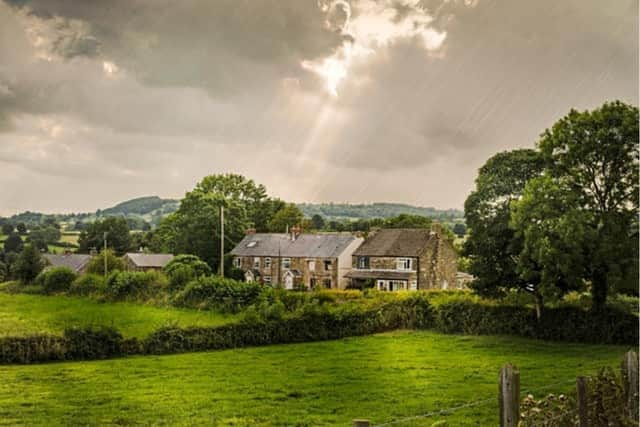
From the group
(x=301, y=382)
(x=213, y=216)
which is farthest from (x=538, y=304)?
(x=213, y=216)

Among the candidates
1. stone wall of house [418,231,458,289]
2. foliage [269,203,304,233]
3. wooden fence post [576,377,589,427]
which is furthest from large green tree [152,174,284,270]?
wooden fence post [576,377,589,427]

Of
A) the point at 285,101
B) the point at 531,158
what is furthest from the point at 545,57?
the point at 285,101

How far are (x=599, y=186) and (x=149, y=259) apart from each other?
470 cm

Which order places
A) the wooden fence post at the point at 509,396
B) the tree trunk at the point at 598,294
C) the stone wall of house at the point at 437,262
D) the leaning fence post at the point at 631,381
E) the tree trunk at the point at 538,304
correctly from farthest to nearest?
1. the tree trunk at the point at 538,304
2. the tree trunk at the point at 598,294
3. the stone wall of house at the point at 437,262
4. the leaning fence post at the point at 631,381
5. the wooden fence post at the point at 509,396

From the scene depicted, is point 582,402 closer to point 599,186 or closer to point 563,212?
point 599,186

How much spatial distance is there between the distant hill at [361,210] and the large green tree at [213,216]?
38cm

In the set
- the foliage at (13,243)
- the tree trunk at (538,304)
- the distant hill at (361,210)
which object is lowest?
the tree trunk at (538,304)

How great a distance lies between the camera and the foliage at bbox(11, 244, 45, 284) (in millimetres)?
4871

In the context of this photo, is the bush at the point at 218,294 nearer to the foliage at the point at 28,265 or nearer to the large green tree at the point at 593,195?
the foliage at the point at 28,265

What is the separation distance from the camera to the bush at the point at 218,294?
551 cm

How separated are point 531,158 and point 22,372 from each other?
557cm

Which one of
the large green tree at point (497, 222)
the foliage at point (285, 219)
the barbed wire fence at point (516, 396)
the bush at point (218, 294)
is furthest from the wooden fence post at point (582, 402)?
the large green tree at point (497, 222)

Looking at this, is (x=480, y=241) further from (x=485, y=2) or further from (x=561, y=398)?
(x=561, y=398)

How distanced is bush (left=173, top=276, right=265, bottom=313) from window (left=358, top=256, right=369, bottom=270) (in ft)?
2.71
